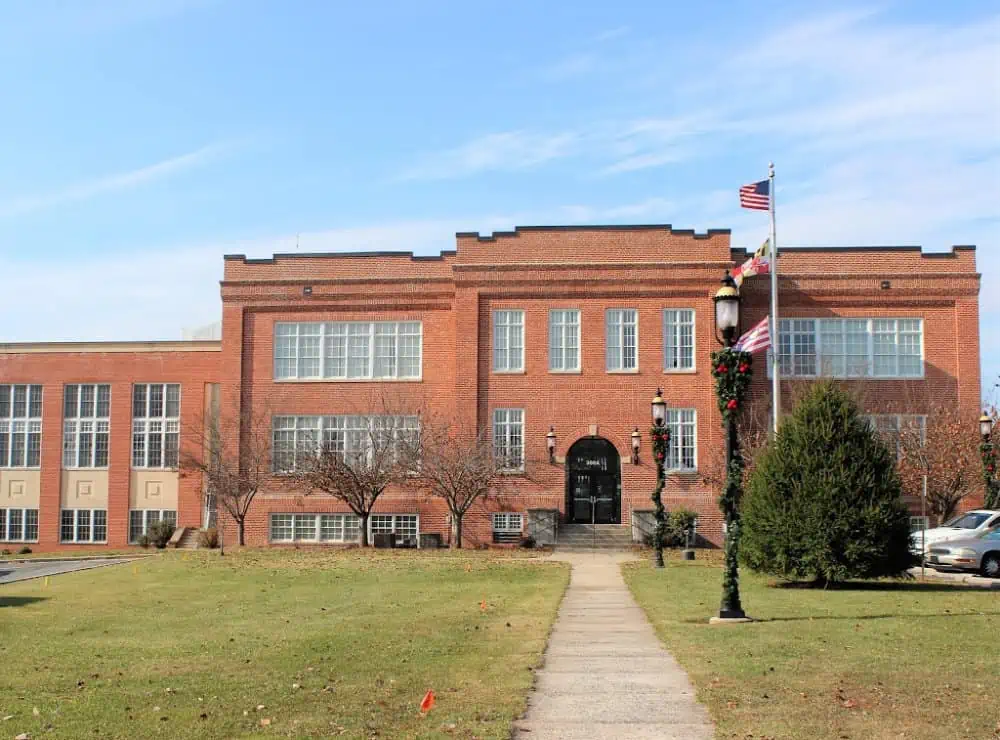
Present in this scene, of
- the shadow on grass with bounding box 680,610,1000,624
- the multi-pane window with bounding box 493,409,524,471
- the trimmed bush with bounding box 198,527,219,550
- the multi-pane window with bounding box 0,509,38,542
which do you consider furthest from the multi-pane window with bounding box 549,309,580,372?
the shadow on grass with bounding box 680,610,1000,624

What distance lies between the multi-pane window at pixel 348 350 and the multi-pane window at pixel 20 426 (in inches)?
450

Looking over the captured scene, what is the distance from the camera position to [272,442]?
137 ft

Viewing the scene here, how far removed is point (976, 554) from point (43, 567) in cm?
2374

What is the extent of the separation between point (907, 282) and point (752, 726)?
3467cm

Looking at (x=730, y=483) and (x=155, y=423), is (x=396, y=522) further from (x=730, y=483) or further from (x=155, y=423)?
(x=730, y=483)

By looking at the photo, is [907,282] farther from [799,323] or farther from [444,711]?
[444,711]

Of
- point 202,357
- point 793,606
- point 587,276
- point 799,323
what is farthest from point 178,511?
point 793,606

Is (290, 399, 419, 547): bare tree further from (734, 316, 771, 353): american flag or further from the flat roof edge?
(734, 316, 771, 353): american flag

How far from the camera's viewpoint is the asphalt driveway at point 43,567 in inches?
1111

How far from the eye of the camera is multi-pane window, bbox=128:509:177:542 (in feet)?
149

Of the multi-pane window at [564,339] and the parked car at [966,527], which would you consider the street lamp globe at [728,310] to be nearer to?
the parked car at [966,527]

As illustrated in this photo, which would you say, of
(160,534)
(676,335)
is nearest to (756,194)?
(676,335)

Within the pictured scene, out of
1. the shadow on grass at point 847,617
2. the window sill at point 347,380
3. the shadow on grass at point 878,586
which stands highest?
the window sill at point 347,380

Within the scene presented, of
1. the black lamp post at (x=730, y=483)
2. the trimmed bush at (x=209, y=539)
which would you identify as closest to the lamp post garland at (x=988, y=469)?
the black lamp post at (x=730, y=483)
